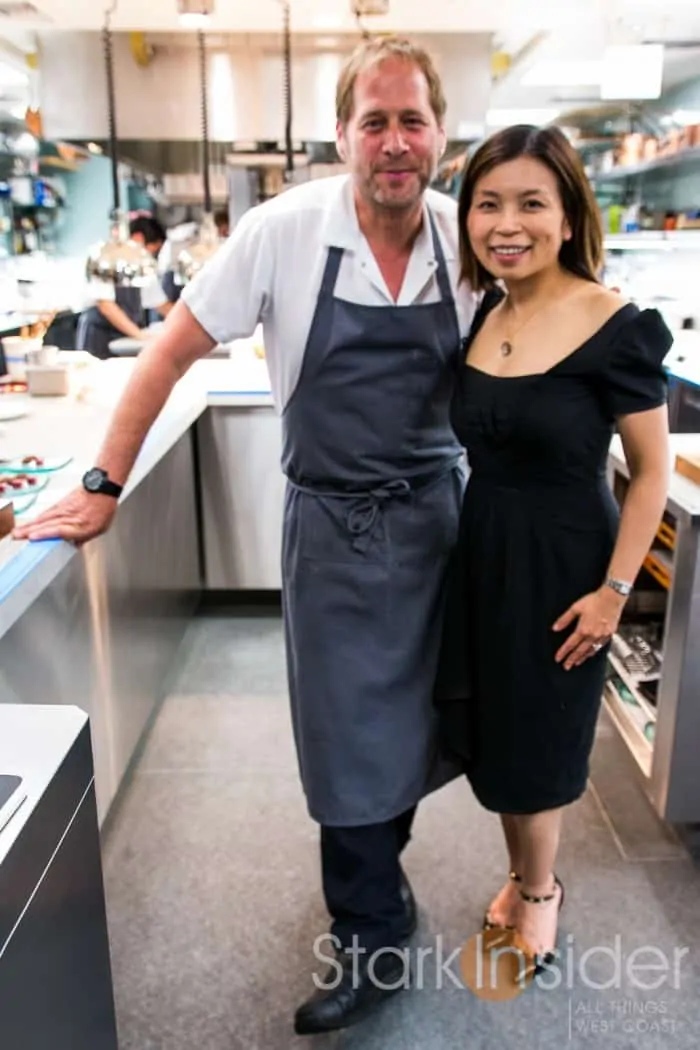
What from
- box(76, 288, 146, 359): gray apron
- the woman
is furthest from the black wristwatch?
box(76, 288, 146, 359): gray apron

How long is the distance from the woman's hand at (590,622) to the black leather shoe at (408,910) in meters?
0.66

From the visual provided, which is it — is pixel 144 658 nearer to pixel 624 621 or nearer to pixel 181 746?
pixel 181 746

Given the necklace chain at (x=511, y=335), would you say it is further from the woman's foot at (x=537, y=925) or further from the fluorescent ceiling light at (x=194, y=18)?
the fluorescent ceiling light at (x=194, y=18)

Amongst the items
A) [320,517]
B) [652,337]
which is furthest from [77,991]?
[652,337]

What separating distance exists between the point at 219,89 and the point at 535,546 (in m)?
3.05

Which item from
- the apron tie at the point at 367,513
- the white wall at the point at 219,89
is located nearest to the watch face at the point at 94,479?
the apron tie at the point at 367,513

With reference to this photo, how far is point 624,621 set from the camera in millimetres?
2535

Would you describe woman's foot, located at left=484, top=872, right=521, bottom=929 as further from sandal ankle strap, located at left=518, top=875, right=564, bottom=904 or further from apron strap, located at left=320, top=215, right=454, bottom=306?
apron strap, located at left=320, top=215, right=454, bottom=306

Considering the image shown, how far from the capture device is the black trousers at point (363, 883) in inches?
64.4

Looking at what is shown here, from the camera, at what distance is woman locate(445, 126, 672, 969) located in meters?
1.35

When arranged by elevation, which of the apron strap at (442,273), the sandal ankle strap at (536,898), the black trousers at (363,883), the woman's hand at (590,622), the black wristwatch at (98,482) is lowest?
the sandal ankle strap at (536,898)

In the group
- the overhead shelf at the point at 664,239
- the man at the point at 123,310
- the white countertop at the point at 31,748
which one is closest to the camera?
the white countertop at the point at 31,748

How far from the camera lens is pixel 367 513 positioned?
4.95 ft

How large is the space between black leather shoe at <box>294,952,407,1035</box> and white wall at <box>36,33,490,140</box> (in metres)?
3.13
